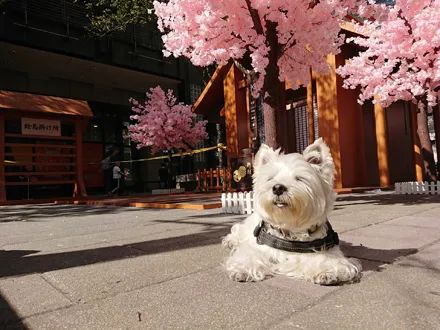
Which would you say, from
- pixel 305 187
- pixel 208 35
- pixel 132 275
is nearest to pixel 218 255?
pixel 132 275

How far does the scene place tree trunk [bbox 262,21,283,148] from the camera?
777 cm

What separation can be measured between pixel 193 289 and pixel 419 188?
10.5m

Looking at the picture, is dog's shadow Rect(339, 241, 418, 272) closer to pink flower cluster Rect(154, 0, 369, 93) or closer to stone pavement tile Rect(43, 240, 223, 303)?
stone pavement tile Rect(43, 240, 223, 303)

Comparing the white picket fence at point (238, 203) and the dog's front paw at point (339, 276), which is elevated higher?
the white picket fence at point (238, 203)

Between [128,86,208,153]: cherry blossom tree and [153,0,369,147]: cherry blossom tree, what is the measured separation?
12067 mm

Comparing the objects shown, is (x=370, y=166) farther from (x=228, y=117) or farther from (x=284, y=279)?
(x=284, y=279)

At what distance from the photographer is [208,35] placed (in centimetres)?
802

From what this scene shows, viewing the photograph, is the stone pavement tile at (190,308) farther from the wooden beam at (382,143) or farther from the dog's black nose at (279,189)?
the wooden beam at (382,143)

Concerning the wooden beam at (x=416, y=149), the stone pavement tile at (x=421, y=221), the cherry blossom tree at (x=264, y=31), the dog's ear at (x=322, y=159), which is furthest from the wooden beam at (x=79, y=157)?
the dog's ear at (x=322, y=159)

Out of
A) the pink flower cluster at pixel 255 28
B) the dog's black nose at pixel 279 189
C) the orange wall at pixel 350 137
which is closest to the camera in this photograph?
the dog's black nose at pixel 279 189

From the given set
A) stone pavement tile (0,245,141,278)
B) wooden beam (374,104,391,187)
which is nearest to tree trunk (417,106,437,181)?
wooden beam (374,104,391,187)

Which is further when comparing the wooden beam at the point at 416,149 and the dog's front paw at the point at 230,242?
the wooden beam at the point at 416,149

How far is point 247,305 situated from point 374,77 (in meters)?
10.2

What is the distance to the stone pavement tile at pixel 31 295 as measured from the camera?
248 cm
